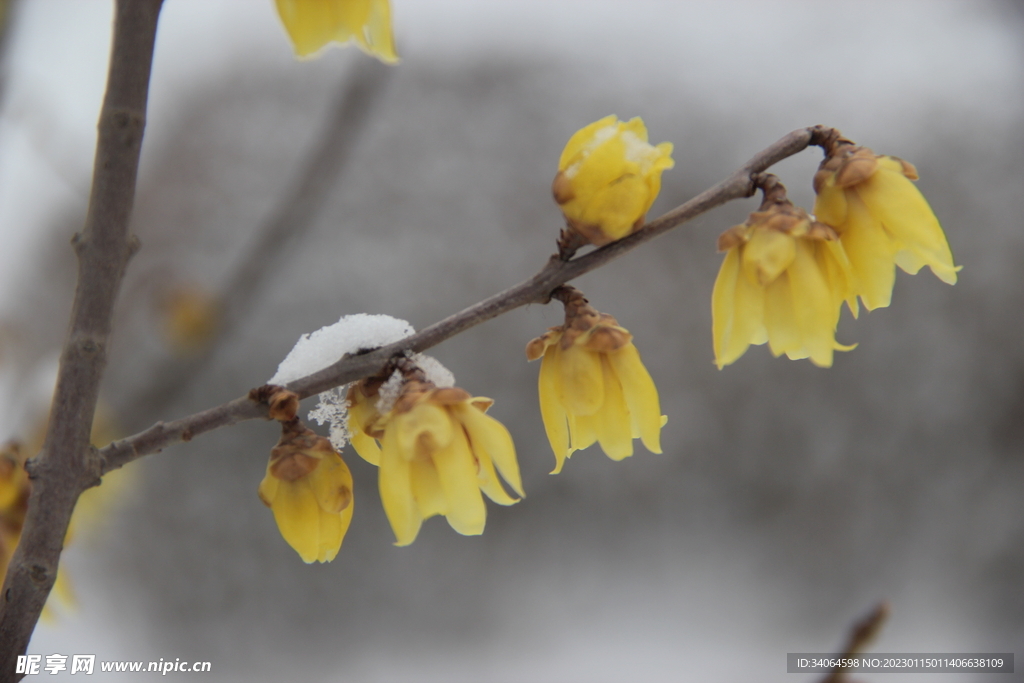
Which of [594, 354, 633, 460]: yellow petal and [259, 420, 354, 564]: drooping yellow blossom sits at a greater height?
[594, 354, 633, 460]: yellow petal

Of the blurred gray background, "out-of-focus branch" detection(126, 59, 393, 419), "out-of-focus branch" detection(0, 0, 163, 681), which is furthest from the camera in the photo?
the blurred gray background

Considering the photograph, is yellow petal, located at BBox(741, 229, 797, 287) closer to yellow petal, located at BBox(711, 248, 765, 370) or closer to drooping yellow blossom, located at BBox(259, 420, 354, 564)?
yellow petal, located at BBox(711, 248, 765, 370)

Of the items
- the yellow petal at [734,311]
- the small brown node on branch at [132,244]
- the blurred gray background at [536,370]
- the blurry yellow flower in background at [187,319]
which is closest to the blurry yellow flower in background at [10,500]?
the small brown node on branch at [132,244]

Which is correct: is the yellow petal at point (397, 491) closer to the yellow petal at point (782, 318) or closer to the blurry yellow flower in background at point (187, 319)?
the yellow petal at point (782, 318)

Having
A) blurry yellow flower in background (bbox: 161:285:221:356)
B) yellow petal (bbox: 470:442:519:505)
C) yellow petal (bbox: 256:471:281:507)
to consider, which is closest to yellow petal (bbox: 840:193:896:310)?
yellow petal (bbox: 470:442:519:505)

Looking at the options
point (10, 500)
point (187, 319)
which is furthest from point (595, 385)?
point (187, 319)

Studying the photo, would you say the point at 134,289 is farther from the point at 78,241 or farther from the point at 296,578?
the point at 78,241

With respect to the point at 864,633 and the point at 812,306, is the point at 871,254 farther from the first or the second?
the point at 864,633
